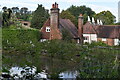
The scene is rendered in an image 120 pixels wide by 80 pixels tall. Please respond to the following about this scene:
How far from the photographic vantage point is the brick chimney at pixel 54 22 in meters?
26.1

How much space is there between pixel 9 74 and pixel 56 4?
895 inches

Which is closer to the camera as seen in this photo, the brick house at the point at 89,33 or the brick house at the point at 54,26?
the brick house at the point at 54,26

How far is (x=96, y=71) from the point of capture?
620 cm

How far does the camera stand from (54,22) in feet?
87.7

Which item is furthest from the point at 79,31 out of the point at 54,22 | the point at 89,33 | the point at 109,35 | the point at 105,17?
the point at 105,17

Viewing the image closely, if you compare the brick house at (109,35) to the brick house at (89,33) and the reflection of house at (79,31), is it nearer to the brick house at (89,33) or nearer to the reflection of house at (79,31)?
the reflection of house at (79,31)

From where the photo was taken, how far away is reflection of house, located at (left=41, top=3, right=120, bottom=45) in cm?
2658

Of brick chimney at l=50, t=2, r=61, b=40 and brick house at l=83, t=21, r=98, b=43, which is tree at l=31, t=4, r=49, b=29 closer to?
brick house at l=83, t=21, r=98, b=43

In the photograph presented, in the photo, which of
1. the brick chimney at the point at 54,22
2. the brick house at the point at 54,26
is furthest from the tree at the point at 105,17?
the brick chimney at the point at 54,22

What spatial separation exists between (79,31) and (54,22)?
507cm

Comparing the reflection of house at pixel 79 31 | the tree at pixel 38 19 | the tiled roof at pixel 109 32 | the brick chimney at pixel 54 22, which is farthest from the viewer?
the tree at pixel 38 19

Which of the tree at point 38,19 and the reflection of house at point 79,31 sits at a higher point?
the tree at point 38,19

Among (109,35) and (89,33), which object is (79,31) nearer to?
(89,33)

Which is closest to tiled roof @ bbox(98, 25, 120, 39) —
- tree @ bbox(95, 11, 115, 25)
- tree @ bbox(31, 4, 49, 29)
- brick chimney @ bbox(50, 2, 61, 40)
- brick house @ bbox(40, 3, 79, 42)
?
brick house @ bbox(40, 3, 79, 42)
